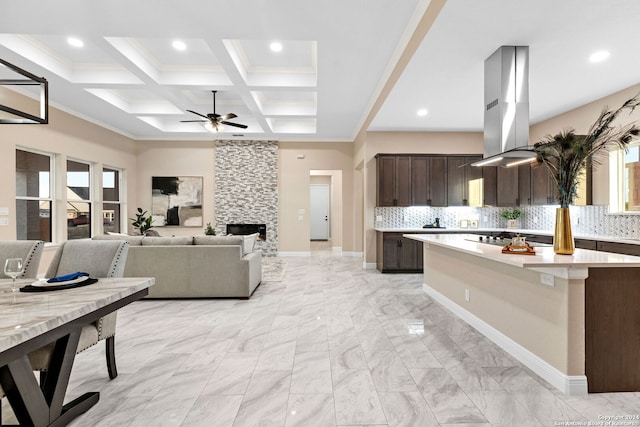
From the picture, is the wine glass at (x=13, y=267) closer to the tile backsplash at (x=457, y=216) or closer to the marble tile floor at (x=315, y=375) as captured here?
the marble tile floor at (x=315, y=375)

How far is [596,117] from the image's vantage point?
4863 millimetres

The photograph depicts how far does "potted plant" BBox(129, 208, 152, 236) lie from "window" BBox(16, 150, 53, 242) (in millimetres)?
2067

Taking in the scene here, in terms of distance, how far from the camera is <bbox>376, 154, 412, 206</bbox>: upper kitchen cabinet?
6.44 m

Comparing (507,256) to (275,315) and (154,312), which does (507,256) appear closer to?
(275,315)

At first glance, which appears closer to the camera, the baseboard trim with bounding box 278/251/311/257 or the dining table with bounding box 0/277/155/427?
the dining table with bounding box 0/277/155/427

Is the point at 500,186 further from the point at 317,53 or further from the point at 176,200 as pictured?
the point at 176,200

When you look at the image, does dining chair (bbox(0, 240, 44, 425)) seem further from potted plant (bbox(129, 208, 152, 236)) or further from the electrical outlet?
potted plant (bbox(129, 208, 152, 236))

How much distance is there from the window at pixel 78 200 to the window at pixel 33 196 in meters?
0.45

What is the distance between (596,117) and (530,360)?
4253mm

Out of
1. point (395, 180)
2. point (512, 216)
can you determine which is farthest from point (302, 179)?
point (512, 216)

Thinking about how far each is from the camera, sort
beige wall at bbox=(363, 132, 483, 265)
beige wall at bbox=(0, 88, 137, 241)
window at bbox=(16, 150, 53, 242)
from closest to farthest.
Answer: beige wall at bbox=(0, 88, 137, 241), window at bbox=(16, 150, 53, 242), beige wall at bbox=(363, 132, 483, 265)

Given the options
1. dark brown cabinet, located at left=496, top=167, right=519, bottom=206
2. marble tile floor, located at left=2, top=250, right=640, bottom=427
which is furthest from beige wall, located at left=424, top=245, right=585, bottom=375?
dark brown cabinet, located at left=496, top=167, right=519, bottom=206

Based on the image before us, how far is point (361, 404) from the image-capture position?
2068 mm

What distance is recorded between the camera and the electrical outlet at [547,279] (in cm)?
231
